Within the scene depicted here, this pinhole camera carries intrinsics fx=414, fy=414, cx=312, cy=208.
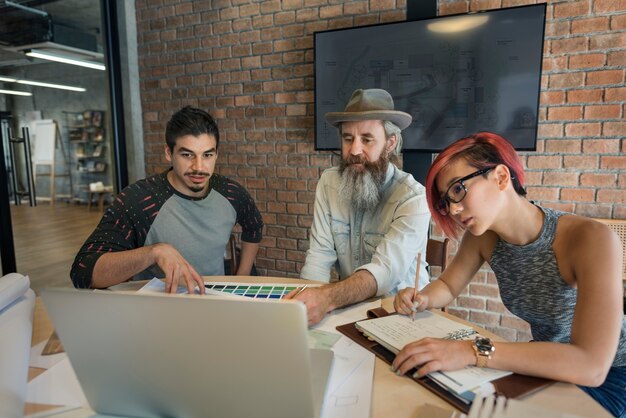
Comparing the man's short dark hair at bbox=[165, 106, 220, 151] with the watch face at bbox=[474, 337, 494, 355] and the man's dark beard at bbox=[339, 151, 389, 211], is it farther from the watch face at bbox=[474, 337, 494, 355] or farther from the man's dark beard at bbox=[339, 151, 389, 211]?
the watch face at bbox=[474, 337, 494, 355]

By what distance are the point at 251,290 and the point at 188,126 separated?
813mm

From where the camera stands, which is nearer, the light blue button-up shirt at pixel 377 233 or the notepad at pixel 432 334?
the notepad at pixel 432 334

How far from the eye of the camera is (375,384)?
851mm

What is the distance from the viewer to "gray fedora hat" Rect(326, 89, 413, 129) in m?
1.71

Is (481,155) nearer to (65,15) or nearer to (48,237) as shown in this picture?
(48,237)

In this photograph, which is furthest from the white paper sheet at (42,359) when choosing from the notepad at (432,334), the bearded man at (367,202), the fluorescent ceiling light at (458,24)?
the fluorescent ceiling light at (458,24)

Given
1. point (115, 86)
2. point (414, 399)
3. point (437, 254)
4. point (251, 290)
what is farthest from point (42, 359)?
point (115, 86)

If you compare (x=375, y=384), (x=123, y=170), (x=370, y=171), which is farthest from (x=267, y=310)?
(x=123, y=170)

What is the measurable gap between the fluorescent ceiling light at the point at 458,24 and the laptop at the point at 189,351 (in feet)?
7.90

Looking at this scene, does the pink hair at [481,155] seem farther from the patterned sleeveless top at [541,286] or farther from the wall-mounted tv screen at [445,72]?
the wall-mounted tv screen at [445,72]

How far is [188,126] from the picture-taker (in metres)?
1.79

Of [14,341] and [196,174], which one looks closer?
[14,341]

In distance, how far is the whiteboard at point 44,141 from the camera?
3.26 meters

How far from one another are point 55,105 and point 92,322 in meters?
3.41
